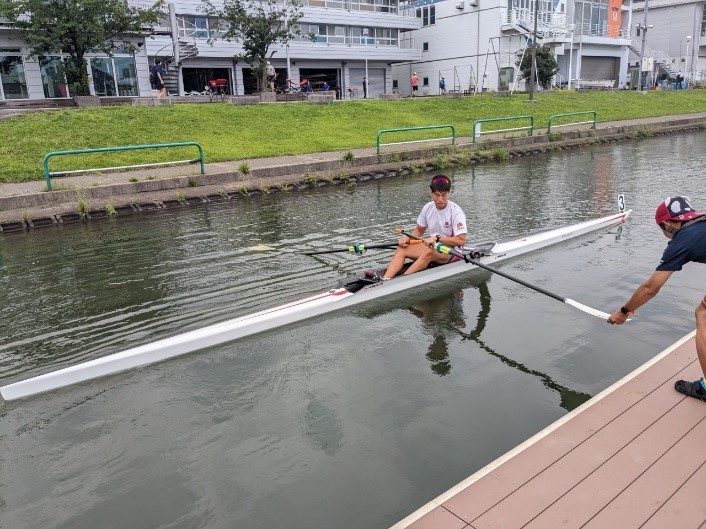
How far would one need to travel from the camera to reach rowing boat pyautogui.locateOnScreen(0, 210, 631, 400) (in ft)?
18.2

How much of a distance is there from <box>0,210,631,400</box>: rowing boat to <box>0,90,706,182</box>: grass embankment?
36.7ft

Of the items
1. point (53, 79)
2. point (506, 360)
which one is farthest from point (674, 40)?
point (506, 360)

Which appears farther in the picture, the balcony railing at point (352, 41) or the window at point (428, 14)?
the window at point (428, 14)

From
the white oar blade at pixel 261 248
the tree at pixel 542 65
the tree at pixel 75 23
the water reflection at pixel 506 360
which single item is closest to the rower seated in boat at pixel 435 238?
the water reflection at pixel 506 360

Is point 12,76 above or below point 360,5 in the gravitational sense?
below

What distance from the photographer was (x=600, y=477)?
3.59 metres

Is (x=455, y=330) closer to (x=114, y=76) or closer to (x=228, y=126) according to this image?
(x=228, y=126)

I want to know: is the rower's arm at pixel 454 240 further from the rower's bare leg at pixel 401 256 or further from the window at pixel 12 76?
the window at pixel 12 76

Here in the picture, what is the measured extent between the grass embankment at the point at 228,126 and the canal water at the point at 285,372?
6.60m

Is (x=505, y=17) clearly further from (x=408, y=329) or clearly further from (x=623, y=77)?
(x=408, y=329)

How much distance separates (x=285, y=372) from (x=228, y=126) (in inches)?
689

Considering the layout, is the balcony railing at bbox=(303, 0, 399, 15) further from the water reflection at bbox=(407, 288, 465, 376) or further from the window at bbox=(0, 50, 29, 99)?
the water reflection at bbox=(407, 288, 465, 376)

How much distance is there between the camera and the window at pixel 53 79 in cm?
3033

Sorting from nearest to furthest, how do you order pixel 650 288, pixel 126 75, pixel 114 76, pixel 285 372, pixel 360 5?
1. pixel 650 288
2. pixel 285 372
3. pixel 114 76
4. pixel 126 75
5. pixel 360 5
